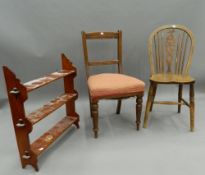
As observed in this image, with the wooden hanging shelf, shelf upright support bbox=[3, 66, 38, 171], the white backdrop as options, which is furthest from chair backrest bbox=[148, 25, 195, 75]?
shelf upright support bbox=[3, 66, 38, 171]

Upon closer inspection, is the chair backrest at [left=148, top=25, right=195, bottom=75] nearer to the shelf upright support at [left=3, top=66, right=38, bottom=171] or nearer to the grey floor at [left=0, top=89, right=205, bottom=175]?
the grey floor at [left=0, top=89, right=205, bottom=175]

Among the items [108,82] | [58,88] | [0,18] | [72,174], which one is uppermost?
[0,18]

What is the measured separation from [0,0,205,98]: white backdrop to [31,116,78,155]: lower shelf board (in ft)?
2.94

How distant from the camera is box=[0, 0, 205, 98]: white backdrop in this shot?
2.33 m

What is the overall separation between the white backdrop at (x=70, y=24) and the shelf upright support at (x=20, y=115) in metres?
1.23

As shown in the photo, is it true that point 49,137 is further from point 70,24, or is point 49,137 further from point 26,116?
point 70,24

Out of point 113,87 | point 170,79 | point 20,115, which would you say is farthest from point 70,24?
point 20,115

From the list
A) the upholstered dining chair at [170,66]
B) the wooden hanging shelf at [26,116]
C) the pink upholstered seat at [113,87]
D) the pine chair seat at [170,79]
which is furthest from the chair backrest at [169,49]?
the wooden hanging shelf at [26,116]

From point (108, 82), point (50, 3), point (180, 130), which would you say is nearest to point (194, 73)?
point (180, 130)

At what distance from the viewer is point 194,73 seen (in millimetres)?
2711

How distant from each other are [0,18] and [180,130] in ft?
7.00

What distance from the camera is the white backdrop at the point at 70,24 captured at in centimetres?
233

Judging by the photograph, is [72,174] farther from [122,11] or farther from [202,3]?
[202,3]

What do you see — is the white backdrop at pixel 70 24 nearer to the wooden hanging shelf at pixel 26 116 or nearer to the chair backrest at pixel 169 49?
the chair backrest at pixel 169 49
